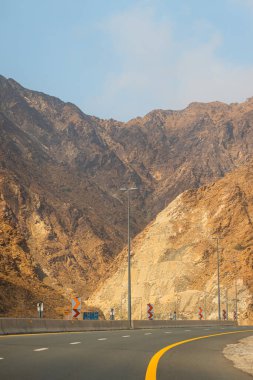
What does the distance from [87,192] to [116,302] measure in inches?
2923

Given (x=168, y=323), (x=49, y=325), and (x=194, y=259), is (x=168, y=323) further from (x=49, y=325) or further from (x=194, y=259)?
(x=194, y=259)

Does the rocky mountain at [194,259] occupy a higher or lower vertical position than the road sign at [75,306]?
higher

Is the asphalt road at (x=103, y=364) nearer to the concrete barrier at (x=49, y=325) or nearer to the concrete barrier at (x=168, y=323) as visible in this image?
the concrete barrier at (x=49, y=325)

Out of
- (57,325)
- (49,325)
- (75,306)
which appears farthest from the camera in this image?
(75,306)

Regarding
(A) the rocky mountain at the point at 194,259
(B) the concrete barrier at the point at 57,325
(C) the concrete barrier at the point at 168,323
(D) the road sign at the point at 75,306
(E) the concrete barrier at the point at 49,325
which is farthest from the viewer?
(A) the rocky mountain at the point at 194,259

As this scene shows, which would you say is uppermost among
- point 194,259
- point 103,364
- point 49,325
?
point 194,259

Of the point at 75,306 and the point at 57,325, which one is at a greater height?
the point at 75,306

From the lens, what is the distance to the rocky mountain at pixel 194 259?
4476 inches

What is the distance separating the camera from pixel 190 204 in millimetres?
143250

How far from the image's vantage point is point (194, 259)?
127m

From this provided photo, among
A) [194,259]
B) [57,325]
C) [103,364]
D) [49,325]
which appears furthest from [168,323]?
[194,259]

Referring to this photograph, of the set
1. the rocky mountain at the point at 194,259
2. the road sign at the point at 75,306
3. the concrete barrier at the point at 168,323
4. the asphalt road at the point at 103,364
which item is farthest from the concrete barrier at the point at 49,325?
the rocky mountain at the point at 194,259

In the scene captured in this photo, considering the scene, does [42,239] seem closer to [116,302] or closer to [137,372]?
[116,302]

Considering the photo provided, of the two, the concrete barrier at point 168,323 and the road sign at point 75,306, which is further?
the concrete barrier at point 168,323
